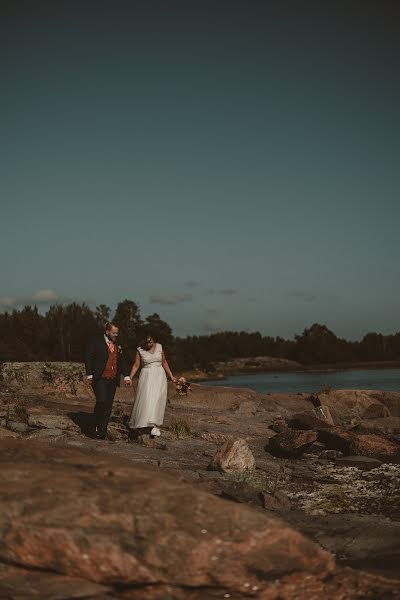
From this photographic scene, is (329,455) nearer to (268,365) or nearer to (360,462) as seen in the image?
(360,462)

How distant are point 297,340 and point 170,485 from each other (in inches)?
5875

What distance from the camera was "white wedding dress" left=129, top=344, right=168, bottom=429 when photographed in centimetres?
1167

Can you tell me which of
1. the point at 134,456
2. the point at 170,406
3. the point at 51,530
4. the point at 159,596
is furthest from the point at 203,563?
the point at 170,406

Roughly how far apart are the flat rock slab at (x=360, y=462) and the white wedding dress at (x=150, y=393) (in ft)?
13.5

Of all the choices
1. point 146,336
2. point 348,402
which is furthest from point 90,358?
point 348,402

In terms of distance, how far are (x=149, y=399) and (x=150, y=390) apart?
7.6 inches

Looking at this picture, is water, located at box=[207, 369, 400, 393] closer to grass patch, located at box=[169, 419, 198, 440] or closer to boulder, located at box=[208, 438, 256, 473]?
grass patch, located at box=[169, 419, 198, 440]

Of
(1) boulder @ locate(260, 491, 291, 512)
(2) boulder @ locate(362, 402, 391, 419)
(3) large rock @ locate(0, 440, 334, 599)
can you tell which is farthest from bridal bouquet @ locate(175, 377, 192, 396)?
(3) large rock @ locate(0, 440, 334, 599)

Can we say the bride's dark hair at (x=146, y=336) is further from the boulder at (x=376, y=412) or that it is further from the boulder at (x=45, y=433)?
the boulder at (x=376, y=412)

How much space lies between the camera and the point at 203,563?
3.87 m

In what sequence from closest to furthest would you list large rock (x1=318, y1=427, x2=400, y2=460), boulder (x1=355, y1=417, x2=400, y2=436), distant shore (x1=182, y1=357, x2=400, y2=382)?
large rock (x1=318, y1=427, x2=400, y2=460)
boulder (x1=355, y1=417, x2=400, y2=436)
distant shore (x1=182, y1=357, x2=400, y2=382)

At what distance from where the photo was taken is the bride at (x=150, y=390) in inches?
460

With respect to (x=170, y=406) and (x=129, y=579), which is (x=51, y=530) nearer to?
(x=129, y=579)

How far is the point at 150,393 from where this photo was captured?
460 inches
